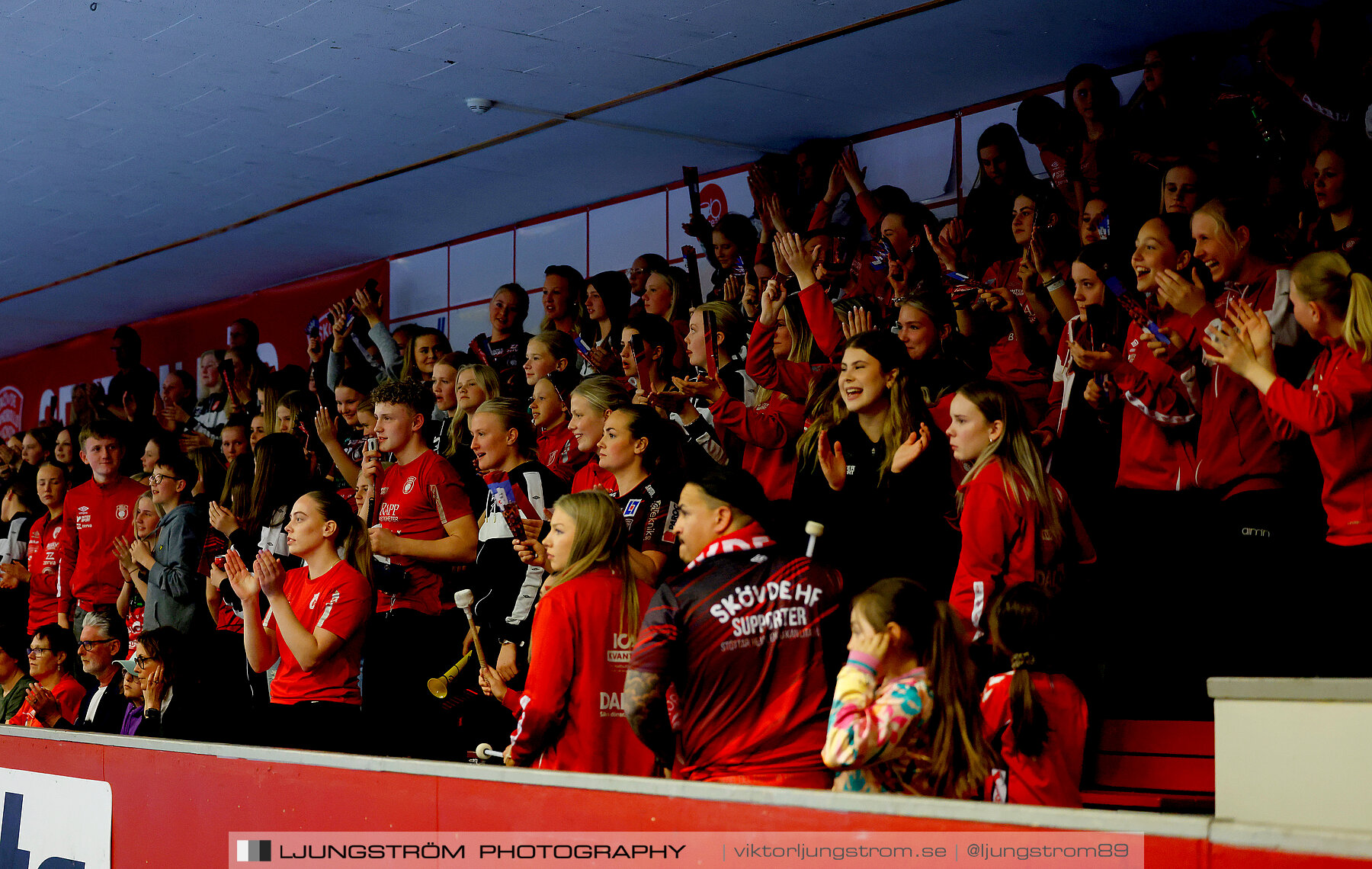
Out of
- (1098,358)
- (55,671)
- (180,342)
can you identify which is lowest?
(55,671)

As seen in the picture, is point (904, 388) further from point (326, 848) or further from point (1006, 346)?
point (326, 848)

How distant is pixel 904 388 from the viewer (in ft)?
16.5

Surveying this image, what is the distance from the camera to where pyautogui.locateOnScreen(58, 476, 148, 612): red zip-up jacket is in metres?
8.79

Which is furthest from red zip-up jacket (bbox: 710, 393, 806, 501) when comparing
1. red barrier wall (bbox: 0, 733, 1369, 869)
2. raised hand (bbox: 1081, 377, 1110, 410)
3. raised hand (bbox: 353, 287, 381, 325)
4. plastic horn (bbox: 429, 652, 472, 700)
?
raised hand (bbox: 353, 287, 381, 325)

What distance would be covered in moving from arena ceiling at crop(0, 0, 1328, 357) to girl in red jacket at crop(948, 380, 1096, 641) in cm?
241

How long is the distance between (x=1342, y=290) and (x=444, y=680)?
11.8ft

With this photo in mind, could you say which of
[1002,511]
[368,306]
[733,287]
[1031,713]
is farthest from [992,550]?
[368,306]

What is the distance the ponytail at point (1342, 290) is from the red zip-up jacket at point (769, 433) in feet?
7.07

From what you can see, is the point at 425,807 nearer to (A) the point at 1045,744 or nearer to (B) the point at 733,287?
(A) the point at 1045,744

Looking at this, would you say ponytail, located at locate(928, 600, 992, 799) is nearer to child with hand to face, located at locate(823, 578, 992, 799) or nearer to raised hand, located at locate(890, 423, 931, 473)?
child with hand to face, located at locate(823, 578, 992, 799)

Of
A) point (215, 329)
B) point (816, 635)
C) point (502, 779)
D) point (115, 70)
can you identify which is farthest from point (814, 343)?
point (215, 329)

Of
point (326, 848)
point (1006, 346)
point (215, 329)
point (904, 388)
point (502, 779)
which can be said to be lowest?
point (326, 848)

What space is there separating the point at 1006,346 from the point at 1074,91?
134 centimetres

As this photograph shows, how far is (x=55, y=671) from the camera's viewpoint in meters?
8.34
